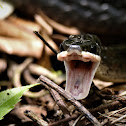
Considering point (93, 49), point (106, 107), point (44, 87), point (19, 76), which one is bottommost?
point (19, 76)

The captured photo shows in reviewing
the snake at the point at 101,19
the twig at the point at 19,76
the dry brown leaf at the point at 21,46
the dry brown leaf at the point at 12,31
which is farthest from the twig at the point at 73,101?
the dry brown leaf at the point at 12,31

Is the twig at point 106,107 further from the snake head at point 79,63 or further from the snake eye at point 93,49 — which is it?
the snake eye at point 93,49

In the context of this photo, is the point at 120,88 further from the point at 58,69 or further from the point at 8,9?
the point at 8,9

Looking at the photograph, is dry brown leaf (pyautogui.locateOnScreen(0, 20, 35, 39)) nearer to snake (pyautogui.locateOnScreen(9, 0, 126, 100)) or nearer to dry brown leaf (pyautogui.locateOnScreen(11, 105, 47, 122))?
snake (pyautogui.locateOnScreen(9, 0, 126, 100))

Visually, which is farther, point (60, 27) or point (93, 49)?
point (60, 27)

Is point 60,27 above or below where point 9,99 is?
below

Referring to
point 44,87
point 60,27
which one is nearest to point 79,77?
point 44,87

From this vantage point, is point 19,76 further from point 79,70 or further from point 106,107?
point 106,107

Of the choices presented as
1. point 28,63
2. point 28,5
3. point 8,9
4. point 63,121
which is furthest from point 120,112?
point 28,5
